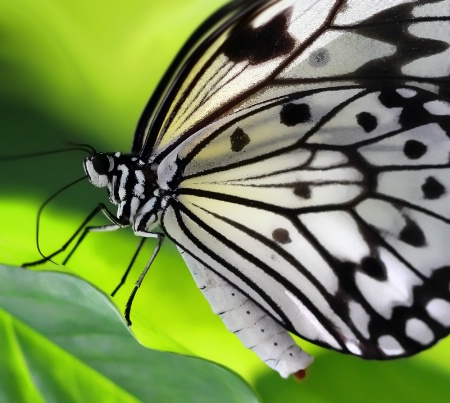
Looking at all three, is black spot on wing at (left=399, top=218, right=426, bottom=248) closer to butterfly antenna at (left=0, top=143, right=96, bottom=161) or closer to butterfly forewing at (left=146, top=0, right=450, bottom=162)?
butterfly forewing at (left=146, top=0, right=450, bottom=162)

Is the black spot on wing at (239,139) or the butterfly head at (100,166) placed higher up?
the black spot on wing at (239,139)

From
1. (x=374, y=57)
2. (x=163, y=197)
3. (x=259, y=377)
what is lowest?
(x=259, y=377)

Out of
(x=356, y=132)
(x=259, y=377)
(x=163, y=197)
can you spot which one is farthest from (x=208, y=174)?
(x=259, y=377)

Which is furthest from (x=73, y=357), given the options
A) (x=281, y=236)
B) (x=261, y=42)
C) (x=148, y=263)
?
(x=261, y=42)

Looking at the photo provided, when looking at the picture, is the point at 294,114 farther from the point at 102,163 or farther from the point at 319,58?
the point at 102,163

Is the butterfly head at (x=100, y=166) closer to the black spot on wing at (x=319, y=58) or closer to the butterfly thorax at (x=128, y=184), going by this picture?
the butterfly thorax at (x=128, y=184)

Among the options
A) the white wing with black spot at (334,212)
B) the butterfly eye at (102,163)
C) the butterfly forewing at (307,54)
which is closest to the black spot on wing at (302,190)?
the white wing with black spot at (334,212)

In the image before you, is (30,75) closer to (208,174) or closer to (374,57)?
(208,174)
